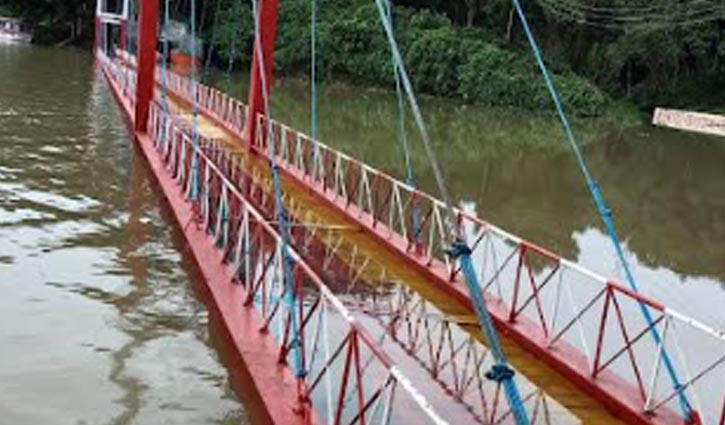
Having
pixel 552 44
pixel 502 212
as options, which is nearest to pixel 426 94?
pixel 552 44

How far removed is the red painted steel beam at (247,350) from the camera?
5.48 metres

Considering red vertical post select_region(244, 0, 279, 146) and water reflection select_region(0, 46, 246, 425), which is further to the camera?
red vertical post select_region(244, 0, 279, 146)

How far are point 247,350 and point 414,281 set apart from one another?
10.8ft

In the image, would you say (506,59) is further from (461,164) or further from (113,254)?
(113,254)

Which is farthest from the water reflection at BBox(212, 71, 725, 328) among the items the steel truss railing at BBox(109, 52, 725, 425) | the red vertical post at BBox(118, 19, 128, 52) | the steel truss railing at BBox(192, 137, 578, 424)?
the red vertical post at BBox(118, 19, 128, 52)

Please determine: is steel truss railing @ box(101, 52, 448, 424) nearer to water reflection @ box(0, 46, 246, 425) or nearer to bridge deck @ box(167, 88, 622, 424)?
water reflection @ box(0, 46, 246, 425)

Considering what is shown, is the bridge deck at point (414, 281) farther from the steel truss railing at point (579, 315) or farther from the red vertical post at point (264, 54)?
the red vertical post at point (264, 54)

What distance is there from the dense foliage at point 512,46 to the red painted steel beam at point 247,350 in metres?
34.5

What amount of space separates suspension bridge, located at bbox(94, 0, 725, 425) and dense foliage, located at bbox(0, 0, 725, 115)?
30180 mm

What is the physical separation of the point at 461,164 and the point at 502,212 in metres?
5.58

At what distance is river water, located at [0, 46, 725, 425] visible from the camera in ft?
20.5

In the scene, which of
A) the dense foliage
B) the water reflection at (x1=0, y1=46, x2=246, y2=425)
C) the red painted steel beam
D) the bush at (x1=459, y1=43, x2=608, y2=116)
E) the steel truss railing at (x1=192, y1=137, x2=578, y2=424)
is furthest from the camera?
the dense foliage

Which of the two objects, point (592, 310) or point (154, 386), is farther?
point (592, 310)

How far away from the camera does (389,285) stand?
29.7 feet
